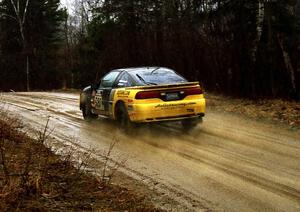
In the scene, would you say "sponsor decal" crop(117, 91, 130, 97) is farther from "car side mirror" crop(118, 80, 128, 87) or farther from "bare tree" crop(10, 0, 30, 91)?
"bare tree" crop(10, 0, 30, 91)

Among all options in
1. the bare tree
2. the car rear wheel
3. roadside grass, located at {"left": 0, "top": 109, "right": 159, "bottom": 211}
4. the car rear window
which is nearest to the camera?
roadside grass, located at {"left": 0, "top": 109, "right": 159, "bottom": 211}

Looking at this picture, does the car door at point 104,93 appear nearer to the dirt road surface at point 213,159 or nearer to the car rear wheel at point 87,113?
the dirt road surface at point 213,159

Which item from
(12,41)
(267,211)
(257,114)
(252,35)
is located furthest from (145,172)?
(12,41)

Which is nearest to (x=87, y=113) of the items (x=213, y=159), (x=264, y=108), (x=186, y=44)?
(x=264, y=108)

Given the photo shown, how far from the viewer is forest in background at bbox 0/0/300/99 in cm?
1692

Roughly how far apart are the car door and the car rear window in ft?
2.76

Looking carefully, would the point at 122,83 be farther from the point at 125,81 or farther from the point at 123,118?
the point at 123,118

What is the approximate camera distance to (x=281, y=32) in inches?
714

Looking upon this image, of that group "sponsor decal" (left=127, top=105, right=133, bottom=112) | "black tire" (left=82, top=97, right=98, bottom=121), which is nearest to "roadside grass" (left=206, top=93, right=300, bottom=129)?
"sponsor decal" (left=127, top=105, right=133, bottom=112)

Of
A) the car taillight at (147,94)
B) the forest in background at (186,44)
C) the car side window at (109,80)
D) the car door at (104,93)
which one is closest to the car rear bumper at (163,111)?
the car taillight at (147,94)

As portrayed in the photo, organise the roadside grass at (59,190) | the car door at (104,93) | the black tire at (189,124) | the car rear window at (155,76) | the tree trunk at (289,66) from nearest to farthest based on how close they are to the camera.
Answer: the roadside grass at (59,190), the car rear window at (155,76), the black tire at (189,124), the car door at (104,93), the tree trunk at (289,66)

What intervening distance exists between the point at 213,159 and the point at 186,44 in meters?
14.5

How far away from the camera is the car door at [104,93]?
12.3 meters

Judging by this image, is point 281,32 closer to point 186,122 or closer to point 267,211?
point 186,122
